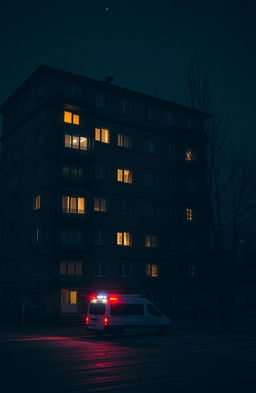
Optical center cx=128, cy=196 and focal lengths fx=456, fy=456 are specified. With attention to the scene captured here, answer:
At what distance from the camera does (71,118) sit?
41.6 meters

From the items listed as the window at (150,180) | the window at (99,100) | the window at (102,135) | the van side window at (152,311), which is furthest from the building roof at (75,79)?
the van side window at (152,311)

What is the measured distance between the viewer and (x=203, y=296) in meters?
47.1

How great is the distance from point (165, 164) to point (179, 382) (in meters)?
38.0

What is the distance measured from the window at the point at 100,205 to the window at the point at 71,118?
7.29m

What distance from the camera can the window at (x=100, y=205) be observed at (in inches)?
1668

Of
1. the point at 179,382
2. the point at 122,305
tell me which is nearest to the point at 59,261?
the point at 122,305

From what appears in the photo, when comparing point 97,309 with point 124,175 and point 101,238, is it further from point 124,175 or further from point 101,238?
point 124,175

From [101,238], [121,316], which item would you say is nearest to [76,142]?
[101,238]

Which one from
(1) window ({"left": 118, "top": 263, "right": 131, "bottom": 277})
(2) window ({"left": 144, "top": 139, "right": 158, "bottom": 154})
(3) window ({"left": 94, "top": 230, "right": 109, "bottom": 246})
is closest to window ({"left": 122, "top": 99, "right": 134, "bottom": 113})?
(2) window ({"left": 144, "top": 139, "right": 158, "bottom": 154})

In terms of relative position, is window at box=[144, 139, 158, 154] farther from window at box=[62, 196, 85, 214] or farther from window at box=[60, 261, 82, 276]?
window at box=[60, 261, 82, 276]

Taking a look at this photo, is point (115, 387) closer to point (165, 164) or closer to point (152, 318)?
point (152, 318)

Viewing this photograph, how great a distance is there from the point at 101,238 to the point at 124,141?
10.2 m

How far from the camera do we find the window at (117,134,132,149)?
45.1 meters

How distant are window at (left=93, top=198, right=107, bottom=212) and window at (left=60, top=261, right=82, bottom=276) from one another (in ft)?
17.7
